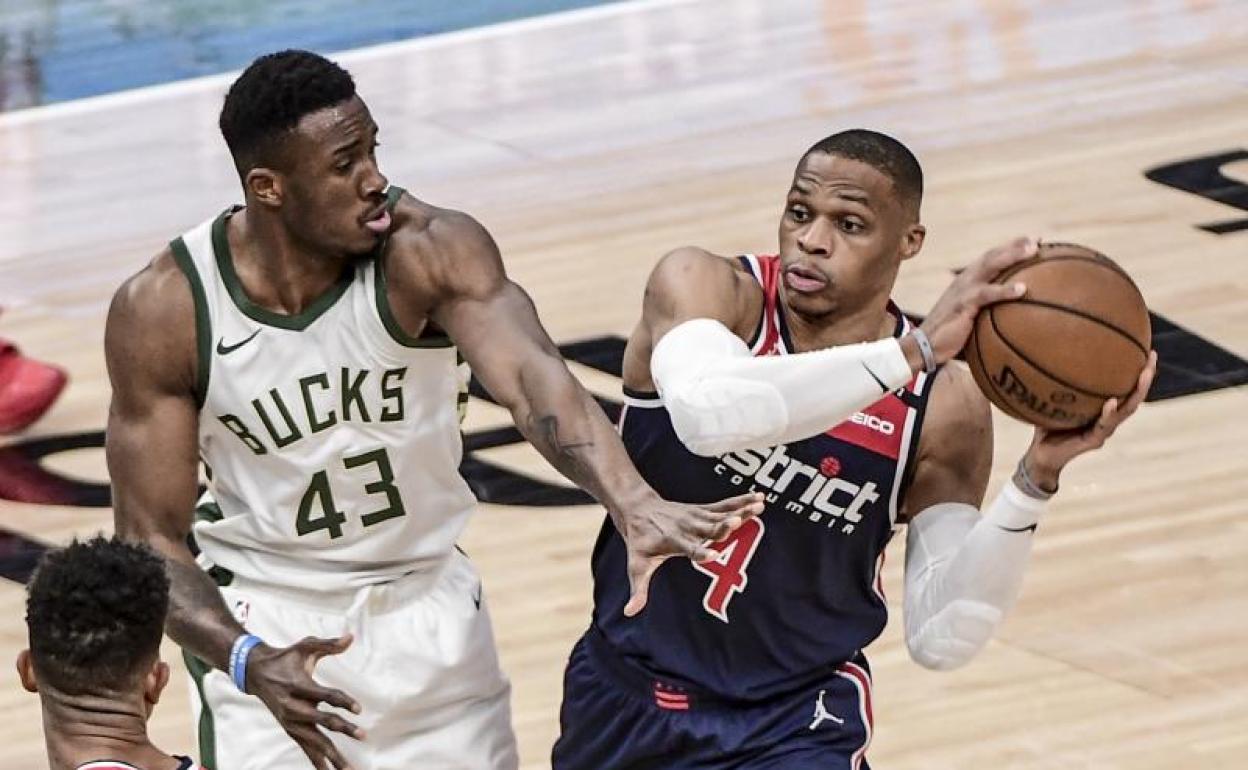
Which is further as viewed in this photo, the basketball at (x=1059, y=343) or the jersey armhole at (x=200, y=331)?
the jersey armhole at (x=200, y=331)

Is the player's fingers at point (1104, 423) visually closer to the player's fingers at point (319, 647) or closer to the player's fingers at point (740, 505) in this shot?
the player's fingers at point (740, 505)

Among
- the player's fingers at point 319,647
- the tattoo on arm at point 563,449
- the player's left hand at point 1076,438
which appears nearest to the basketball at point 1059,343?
the player's left hand at point 1076,438

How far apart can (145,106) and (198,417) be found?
7.64 m

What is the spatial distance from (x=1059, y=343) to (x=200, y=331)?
1.62 meters

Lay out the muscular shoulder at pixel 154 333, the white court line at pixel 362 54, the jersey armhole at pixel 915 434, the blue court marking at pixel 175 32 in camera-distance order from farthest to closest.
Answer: the blue court marking at pixel 175 32 → the white court line at pixel 362 54 → the muscular shoulder at pixel 154 333 → the jersey armhole at pixel 915 434

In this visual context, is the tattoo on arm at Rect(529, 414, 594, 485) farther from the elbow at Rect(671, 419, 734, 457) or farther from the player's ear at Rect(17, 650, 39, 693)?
the player's ear at Rect(17, 650, 39, 693)

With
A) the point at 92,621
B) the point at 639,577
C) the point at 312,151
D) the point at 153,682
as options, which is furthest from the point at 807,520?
the point at 92,621

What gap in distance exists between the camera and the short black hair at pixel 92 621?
3.66 meters

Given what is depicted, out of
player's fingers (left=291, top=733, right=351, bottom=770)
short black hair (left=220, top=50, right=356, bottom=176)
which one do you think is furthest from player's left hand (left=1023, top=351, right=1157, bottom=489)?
short black hair (left=220, top=50, right=356, bottom=176)

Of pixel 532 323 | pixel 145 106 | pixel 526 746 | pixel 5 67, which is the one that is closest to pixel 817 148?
pixel 532 323

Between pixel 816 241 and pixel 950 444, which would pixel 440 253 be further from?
pixel 950 444

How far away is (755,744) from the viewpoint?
4.87 m

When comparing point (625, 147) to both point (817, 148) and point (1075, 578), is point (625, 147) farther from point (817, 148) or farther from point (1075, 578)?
point (817, 148)

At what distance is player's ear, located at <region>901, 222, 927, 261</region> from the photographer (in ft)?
15.6
